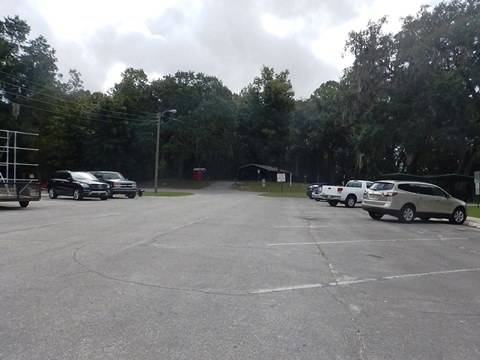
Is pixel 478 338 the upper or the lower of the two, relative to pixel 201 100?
lower

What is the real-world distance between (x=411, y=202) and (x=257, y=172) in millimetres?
59194

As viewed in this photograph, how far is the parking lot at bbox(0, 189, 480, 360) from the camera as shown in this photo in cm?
424

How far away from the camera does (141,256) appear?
8555 mm

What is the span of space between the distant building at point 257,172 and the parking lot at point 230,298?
65013mm

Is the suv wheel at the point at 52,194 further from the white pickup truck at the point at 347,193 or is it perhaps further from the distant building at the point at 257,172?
the distant building at the point at 257,172

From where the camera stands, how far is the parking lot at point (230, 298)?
4242mm

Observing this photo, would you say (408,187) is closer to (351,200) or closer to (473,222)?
(473,222)

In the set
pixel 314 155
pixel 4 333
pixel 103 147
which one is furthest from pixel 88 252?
pixel 314 155

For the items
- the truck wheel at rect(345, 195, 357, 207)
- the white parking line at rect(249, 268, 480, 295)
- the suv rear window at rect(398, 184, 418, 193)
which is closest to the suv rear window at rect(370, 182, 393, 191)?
the suv rear window at rect(398, 184, 418, 193)

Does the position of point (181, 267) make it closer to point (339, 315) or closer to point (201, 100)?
point (339, 315)

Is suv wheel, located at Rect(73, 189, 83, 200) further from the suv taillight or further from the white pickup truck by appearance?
the suv taillight

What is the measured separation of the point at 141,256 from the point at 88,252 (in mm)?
1096

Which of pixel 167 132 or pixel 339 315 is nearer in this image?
pixel 339 315

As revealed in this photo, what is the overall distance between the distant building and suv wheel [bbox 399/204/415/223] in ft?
187
